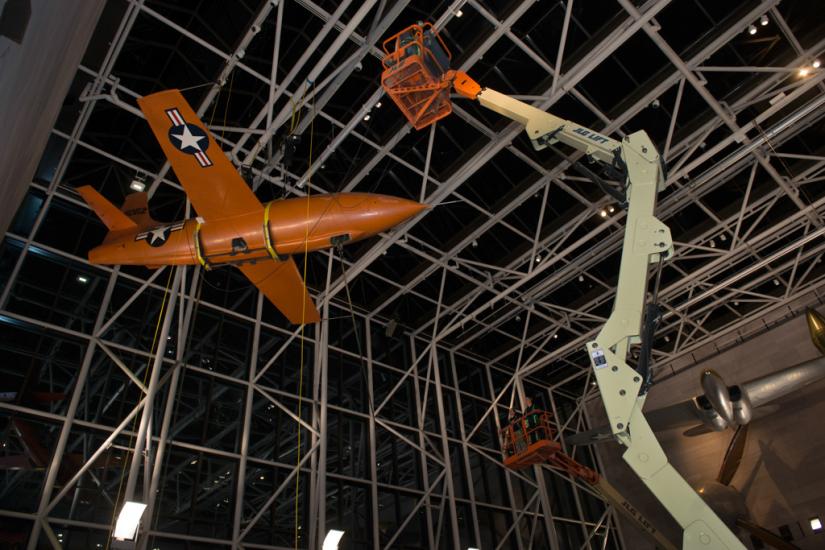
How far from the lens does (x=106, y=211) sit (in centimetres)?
1088

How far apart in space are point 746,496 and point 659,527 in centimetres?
322

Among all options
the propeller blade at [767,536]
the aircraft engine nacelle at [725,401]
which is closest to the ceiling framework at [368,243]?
the aircraft engine nacelle at [725,401]

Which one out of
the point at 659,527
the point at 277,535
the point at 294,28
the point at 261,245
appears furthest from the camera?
the point at 659,527

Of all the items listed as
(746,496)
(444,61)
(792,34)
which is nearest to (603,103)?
(792,34)

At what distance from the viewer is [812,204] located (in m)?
16.3

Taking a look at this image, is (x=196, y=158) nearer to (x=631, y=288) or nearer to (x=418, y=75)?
(x=418, y=75)

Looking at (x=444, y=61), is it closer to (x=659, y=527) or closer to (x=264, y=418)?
(x=264, y=418)

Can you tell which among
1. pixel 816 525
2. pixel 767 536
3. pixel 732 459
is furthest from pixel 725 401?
pixel 816 525

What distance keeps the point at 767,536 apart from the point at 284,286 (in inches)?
614

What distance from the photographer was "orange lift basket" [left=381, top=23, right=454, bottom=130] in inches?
377

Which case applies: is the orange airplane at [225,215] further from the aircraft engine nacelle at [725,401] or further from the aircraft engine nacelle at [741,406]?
the aircraft engine nacelle at [741,406]

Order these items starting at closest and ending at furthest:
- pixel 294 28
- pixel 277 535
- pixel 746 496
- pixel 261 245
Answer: pixel 261 245, pixel 294 28, pixel 277 535, pixel 746 496

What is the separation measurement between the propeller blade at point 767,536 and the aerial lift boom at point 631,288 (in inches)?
550

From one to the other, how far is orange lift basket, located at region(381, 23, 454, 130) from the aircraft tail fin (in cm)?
540
